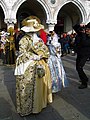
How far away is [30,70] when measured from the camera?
421 cm

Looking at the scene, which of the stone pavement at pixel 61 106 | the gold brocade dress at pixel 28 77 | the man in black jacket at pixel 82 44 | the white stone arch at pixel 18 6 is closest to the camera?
the gold brocade dress at pixel 28 77

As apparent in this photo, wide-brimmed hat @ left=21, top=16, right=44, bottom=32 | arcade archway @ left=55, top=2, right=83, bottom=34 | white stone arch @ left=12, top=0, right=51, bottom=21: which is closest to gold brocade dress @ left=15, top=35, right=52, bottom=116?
wide-brimmed hat @ left=21, top=16, right=44, bottom=32

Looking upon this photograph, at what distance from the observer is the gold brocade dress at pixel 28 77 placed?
418 cm

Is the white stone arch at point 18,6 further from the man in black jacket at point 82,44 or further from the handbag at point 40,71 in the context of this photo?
the handbag at point 40,71

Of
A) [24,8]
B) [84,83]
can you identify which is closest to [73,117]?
[84,83]

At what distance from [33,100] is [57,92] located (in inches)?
69.6

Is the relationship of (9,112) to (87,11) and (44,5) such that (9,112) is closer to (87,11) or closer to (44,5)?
(44,5)

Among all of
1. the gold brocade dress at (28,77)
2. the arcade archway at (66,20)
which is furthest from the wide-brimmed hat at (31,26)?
the arcade archway at (66,20)

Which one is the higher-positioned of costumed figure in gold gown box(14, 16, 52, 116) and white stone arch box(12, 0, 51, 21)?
white stone arch box(12, 0, 51, 21)

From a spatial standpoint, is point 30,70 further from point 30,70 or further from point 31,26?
point 31,26

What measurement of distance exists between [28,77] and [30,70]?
0.13 m

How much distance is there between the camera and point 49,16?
61.8ft

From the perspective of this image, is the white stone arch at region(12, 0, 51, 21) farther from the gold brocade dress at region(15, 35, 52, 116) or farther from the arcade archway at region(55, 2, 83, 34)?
the gold brocade dress at region(15, 35, 52, 116)

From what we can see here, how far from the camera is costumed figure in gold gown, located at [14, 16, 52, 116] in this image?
419 cm
